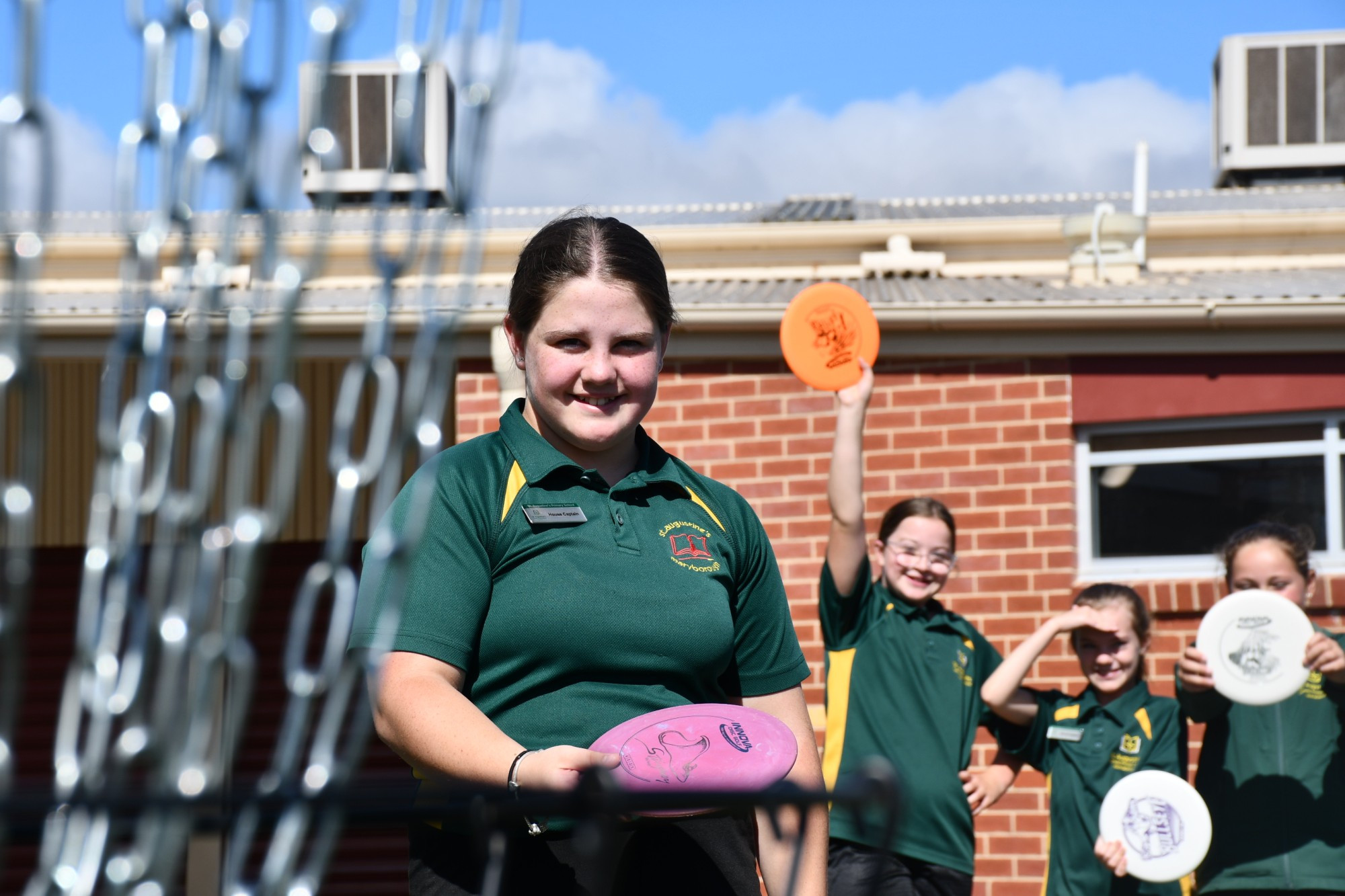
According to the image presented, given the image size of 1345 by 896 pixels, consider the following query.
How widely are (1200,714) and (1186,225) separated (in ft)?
12.4

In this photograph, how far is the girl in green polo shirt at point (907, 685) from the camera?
4164 mm

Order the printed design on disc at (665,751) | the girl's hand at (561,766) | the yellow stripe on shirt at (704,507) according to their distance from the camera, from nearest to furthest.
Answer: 1. the girl's hand at (561,766)
2. the printed design on disc at (665,751)
3. the yellow stripe on shirt at (704,507)

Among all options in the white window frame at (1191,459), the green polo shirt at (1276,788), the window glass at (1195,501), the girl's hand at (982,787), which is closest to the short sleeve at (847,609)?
the girl's hand at (982,787)

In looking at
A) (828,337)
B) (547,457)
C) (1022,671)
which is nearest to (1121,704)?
(1022,671)

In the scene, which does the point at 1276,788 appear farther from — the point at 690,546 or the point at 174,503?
the point at 174,503

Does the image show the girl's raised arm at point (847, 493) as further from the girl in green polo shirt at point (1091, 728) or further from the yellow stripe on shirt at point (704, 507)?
the yellow stripe on shirt at point (704, 507)

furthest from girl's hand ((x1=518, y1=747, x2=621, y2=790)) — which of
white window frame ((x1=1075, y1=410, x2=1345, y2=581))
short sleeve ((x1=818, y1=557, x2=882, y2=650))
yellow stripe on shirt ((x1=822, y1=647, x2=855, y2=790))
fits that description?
white window frame ((x1=1075, y1=410, x2=1345, y2=581))

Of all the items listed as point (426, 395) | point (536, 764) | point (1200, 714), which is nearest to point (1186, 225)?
point (1200, 714)

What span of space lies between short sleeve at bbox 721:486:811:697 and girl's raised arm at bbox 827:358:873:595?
144cm

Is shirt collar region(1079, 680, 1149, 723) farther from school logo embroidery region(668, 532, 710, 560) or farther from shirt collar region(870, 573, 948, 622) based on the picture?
school logo embroidery region(668, 532, 710, 560)

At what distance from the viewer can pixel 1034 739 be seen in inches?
188

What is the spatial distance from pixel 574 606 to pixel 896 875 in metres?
2.48

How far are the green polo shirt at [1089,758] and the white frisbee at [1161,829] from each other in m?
0.16

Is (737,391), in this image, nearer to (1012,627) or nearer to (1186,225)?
(1012,627)
